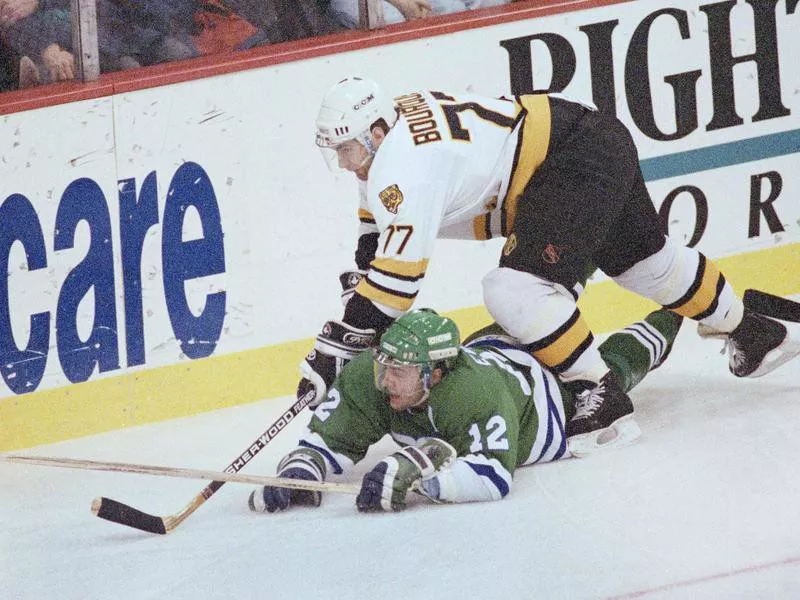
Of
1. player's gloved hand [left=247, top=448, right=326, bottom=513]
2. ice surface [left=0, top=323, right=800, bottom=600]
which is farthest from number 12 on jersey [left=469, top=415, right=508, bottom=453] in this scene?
player's gloved hand [left=247, top=448, right=326, bottom=513]

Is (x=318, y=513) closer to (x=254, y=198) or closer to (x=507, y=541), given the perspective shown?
(x=507, y=541)

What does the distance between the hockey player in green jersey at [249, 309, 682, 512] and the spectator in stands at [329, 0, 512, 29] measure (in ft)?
4.52

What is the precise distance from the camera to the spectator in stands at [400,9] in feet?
16.8

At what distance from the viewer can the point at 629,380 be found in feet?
14.6

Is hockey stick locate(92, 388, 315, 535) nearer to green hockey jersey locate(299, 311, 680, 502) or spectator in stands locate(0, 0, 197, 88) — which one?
green hockey jersey locate(299, 311, 680, 502)

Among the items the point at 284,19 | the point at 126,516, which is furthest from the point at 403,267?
the point at 284,19

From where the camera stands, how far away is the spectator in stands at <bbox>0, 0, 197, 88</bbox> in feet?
15.7

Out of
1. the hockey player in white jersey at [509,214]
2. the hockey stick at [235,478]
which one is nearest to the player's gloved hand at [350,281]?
the hockey player in white jersey at [509,214]

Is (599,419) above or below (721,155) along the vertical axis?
below

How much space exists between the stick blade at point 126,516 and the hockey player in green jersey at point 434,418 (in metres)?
0.25

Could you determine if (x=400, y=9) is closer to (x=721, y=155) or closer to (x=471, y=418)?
(x=721, y=155)

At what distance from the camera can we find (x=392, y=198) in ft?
12.6

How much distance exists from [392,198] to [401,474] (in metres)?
0.64

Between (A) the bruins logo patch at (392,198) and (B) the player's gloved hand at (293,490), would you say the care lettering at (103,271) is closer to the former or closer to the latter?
(B) the player's gloved hand at (293,490)
